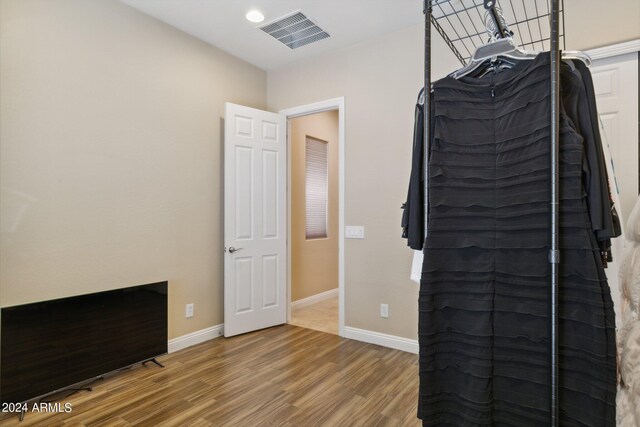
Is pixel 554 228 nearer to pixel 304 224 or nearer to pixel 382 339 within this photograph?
pixel 382 339

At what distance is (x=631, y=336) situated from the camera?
0.90m

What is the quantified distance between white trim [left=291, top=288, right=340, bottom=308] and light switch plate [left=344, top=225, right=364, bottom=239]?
1293mm

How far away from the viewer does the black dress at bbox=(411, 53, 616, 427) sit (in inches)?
42.5

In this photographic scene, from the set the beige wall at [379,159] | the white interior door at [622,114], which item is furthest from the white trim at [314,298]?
the white interior door at [622,114]

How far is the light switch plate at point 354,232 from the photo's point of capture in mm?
3350

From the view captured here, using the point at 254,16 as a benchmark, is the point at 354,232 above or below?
below

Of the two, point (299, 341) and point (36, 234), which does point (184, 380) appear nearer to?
point (299, 341)

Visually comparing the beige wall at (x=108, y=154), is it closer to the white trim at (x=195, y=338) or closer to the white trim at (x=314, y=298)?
the white trim at (x=195, y=338)

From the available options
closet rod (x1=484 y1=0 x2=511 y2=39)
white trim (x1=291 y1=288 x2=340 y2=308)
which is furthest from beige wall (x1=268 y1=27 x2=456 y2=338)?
closet rod (x1=484 y1=0 x2=511 y2=39)

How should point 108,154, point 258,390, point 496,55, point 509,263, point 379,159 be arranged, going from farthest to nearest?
1. point 379,159
2. point 108,154
3. point 258,390
4. point 496,55
5. point 509,263

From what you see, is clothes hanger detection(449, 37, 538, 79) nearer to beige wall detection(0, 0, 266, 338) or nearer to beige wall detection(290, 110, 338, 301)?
beige wall detection(0, 0, 266, 338)

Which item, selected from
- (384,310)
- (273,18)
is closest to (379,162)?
(384,310)

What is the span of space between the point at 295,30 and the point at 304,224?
2422 millimetres

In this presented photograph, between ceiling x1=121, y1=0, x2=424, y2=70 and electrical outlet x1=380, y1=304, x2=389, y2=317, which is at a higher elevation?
ceiling x1=121, y1=0, x2=424, y2=70
